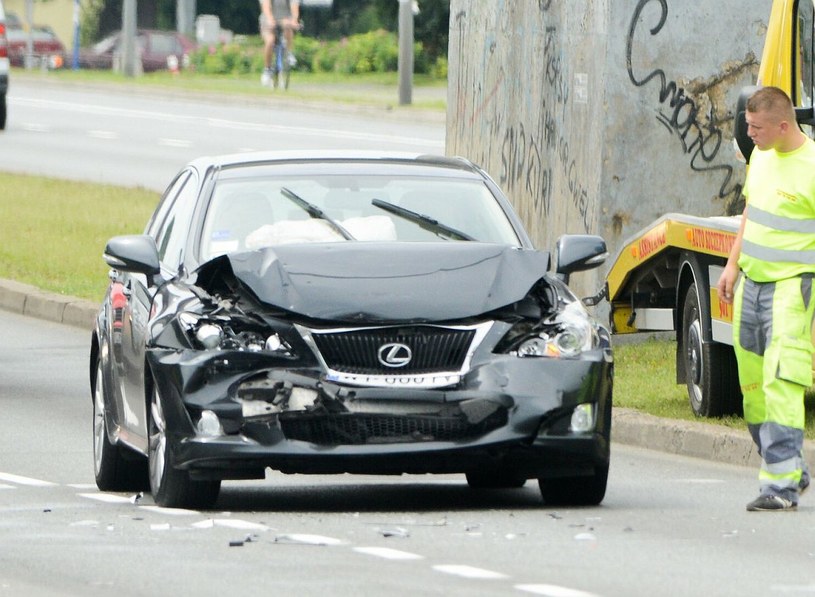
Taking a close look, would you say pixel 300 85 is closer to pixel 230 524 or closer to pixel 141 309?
pixel 141 309

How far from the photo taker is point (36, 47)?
70438 mm

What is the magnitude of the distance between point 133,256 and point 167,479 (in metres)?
0.96

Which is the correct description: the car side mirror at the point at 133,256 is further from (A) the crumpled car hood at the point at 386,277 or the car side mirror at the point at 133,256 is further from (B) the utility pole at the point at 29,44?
(B) the utility pole at the point at 29,44

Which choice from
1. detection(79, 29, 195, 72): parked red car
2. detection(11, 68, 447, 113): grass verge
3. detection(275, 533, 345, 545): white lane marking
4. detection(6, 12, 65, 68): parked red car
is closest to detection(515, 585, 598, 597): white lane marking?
detection(275, 533, 345, 545): white lane marking

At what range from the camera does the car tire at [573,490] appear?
369 inches

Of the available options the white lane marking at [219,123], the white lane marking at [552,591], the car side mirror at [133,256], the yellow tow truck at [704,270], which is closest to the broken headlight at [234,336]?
the car side mirror at [133,256]

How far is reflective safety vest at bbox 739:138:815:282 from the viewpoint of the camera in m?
9.42

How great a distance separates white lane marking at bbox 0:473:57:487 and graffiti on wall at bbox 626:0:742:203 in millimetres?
6214

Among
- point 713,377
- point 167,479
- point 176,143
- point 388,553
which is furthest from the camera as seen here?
point 176,143

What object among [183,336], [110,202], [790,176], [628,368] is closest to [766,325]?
[790,176]

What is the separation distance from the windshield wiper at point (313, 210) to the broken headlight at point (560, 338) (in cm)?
115

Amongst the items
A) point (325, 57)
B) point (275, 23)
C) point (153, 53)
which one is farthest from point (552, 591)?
point (153, 53)

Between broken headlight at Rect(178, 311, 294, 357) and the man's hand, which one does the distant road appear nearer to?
the man's hand

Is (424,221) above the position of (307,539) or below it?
above
